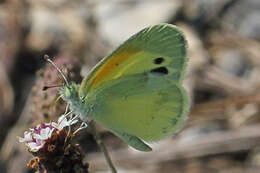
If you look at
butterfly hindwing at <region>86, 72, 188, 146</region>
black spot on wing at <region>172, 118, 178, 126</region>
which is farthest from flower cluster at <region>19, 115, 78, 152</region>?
black spot on wing at <region>172, 118, 178, 126</region>

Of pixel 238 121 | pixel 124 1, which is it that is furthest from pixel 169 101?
pixel 124 1

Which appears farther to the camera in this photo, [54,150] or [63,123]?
[63,123]

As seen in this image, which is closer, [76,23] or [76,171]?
[76,171]

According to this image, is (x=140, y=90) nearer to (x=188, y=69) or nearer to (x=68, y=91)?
(x=68, y=91)

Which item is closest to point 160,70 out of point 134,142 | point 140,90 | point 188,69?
point 140,90

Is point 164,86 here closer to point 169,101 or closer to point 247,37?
point 169,101

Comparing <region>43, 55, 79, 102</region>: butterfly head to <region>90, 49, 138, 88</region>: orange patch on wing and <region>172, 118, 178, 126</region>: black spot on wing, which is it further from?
<region>172, 118, 178, 126</region>: black spot on wing
